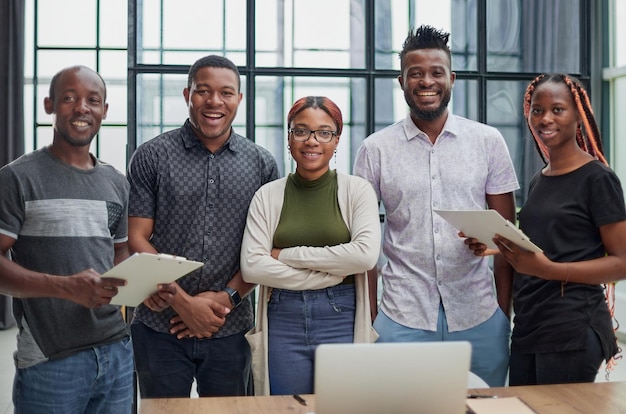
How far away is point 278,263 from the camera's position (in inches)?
97.2

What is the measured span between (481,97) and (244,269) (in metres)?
2.01

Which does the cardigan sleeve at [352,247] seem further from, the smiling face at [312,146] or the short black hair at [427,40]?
the short black hair at [427,40]

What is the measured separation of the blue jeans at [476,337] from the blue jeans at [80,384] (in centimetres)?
93

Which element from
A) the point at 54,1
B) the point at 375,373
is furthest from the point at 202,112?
the point at 54,1

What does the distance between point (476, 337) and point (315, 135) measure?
0.95 m

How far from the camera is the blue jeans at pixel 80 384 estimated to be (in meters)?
2.22

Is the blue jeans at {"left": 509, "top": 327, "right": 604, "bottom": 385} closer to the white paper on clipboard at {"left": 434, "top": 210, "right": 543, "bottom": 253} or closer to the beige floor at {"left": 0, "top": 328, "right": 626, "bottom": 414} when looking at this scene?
the white paper on clipboard at {"left": 434, "top": 210, "right": 543, "bottom": 253}

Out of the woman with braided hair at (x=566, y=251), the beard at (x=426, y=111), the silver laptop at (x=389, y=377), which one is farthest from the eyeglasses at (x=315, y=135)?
the silver laptop at (x=389, y=377)

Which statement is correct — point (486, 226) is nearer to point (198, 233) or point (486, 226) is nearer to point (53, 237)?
point (198, 233)

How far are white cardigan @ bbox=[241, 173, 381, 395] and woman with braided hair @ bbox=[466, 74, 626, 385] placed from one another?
41cm

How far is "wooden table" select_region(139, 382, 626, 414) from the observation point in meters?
2.02

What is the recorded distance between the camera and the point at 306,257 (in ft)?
8.04


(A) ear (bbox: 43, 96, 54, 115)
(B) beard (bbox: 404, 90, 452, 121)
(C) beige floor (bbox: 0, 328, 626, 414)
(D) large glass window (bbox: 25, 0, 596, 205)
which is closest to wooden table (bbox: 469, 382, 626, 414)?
(B) beard (bbox: 404, 90, 452, 121)

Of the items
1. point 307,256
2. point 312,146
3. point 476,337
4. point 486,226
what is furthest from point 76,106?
point 476,337
